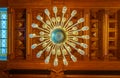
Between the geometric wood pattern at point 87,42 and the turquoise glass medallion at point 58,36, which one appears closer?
the turquoise glass medallion at point 58,36

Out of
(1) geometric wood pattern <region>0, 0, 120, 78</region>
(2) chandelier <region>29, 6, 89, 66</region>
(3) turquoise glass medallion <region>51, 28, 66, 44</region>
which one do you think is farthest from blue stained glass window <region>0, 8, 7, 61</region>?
(3) turquoise glass medallion <region>51, 28, 66, 44</region>

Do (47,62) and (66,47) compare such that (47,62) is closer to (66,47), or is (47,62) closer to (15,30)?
(66,47)

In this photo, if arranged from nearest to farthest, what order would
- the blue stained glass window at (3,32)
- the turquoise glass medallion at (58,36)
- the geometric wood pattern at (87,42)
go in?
1. the turquoise glass medallion at (58,36)
2. the geometric wood pattern at (87,42)
3. the blue stained glass window at (3,32)

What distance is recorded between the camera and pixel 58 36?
5.72m

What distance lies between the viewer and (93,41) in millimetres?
6152

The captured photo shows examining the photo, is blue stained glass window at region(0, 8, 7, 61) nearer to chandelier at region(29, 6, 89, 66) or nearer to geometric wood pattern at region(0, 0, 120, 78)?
geometric wood pattern at region(0, 0, 120, 78)

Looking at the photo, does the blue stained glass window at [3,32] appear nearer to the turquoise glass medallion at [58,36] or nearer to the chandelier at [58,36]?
the chandelier at [58,36]

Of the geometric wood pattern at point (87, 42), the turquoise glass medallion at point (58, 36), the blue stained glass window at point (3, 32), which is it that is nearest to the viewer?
the turquoise glass medallion at point (58, 36)

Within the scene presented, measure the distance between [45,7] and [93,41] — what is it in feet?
4.39

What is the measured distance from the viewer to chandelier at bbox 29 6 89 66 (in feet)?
18.8

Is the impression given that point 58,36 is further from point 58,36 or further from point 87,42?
point 87,42

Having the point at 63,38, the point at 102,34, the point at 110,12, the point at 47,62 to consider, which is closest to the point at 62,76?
the point at 47,62

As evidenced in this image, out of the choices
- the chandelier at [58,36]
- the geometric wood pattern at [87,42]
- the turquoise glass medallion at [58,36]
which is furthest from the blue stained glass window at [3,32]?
the turquoise glass medallion at [58,36]

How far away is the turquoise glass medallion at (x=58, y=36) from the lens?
5.72m
